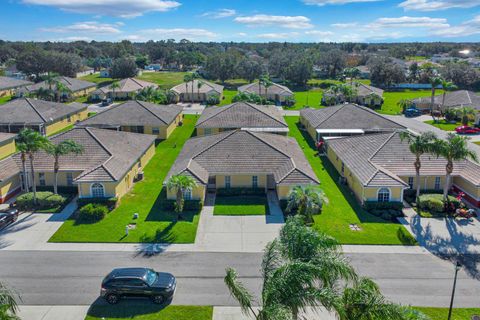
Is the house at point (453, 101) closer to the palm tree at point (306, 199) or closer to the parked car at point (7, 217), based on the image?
the palm tree at point (306, 199)

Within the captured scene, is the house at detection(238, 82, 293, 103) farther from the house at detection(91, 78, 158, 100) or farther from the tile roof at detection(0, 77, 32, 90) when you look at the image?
the tile roof at detection(0, 77, 32, 90)

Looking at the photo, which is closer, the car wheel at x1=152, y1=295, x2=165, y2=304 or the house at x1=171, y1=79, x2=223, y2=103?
the car wheel at x1=152, y1=295, x2=165, y2=304

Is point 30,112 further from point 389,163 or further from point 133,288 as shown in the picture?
point 389,163

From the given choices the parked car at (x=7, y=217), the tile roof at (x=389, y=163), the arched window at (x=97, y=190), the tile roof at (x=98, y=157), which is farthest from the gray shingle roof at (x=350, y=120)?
the parked car at (x=7, y=217)

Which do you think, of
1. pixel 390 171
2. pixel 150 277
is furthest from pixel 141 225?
pixel 390 171

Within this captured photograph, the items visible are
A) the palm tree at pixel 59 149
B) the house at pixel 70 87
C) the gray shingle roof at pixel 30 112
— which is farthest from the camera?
the house at pixel 70 87

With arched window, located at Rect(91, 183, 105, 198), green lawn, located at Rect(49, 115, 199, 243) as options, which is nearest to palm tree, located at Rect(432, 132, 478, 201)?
green lawn, located at Rect(49, 115, 199, 243)
